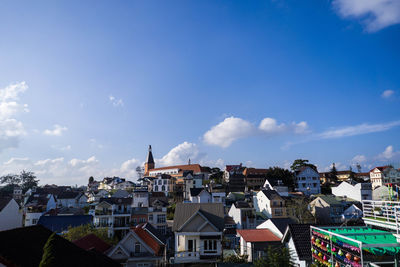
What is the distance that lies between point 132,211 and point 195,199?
66.9ft

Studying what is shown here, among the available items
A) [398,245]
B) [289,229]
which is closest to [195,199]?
[289,229]

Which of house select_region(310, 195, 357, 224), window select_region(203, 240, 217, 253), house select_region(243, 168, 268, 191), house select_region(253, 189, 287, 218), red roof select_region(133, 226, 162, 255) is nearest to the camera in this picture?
window select_region(203, 240, 217, 253)

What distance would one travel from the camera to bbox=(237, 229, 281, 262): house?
25.1 metres

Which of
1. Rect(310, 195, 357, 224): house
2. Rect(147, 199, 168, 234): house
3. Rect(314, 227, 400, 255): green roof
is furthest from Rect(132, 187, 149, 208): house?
Rect(314, 227, 400, 255): green roof

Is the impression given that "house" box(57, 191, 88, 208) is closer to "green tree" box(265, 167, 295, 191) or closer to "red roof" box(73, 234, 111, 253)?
"red roof" box(73, 234, 111, 253)

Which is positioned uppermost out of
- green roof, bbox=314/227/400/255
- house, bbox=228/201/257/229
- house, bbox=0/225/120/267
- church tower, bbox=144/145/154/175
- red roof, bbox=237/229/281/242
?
church tower, bbox=144/145/154/175

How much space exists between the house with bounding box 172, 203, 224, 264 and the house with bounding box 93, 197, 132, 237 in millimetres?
26271

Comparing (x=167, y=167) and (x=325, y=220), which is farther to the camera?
(x=167, y=167)

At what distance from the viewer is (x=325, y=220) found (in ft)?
176

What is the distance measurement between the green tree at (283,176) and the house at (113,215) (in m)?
56.4

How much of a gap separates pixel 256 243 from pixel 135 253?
44.3ft

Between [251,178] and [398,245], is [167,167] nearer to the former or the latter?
[251,178]

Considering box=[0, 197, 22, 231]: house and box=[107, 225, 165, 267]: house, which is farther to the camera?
box=[107, 225, 165, 267]: house

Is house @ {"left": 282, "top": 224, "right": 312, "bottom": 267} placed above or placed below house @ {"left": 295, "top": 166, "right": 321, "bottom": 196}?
below
